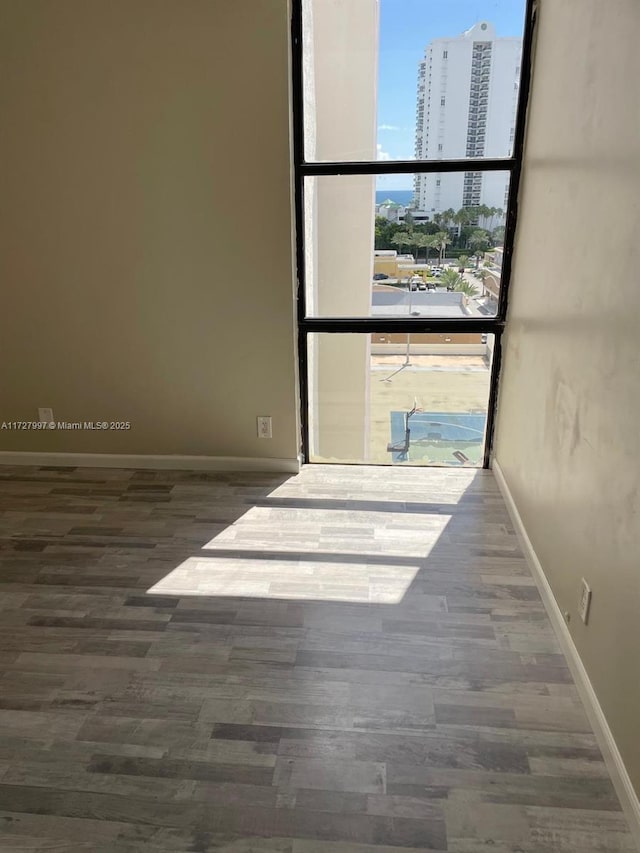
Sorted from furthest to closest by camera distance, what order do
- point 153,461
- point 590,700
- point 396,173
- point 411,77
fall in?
point 153,461, point 396,173, point 411,77, point 590,700

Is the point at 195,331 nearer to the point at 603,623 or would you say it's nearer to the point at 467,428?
the point at 467,428

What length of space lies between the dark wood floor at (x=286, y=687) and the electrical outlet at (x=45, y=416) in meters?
0.61

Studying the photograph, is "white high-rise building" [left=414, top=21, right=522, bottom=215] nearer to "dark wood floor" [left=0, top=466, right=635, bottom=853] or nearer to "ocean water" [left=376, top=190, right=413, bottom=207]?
"ocean water" [left=376, top=190, right=413, bottom=207]

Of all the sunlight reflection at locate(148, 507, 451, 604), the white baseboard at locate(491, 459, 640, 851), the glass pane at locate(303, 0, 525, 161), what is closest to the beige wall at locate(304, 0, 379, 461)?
the glass pane at locate(303, 0, 525, 161)

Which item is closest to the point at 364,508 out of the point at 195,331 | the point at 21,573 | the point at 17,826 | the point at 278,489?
the point at 278,489

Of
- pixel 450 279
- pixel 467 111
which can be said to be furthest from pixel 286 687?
pixel 467 111

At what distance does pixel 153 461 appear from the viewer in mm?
3406

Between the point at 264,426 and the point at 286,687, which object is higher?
the point at 264,426

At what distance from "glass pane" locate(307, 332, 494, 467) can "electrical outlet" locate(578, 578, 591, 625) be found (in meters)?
1.58

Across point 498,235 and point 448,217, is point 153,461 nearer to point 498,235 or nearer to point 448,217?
point 448,217

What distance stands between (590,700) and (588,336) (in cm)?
110

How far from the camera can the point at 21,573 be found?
8.06ft

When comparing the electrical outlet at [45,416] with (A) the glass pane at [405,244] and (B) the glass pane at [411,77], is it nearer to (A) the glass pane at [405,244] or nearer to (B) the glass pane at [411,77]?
(A) the glass pane at [405,244]

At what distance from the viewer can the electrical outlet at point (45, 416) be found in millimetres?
3369
